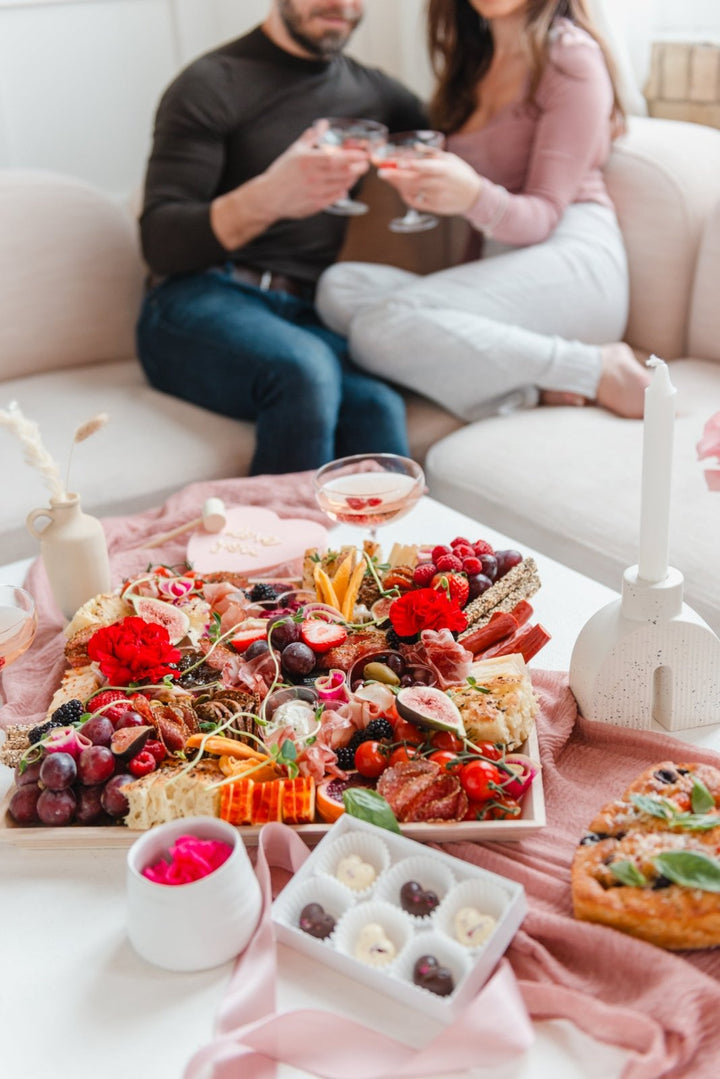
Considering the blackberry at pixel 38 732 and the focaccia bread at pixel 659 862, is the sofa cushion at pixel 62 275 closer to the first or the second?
the blackberry at pixel 38 732

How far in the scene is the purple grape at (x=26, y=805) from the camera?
1.10 metres

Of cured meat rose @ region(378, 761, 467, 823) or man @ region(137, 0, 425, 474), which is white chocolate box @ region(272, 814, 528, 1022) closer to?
cured meat rose @ region(378, 761, 467, 823)

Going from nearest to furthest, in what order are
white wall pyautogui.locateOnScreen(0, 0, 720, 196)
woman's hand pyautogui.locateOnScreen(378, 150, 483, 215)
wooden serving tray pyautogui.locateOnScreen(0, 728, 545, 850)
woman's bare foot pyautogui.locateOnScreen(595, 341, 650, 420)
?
wooden serving tray pyautogui.locateOnScreen(0, 728, 545, 850)
woman's bare foot pyautogui.locateOnScreen(595, 341, 650, 420)
woman's hand pyautogui.locateOnScreen(378, 150, 483, 215)
white wall pyautogui.locateOnScreen(0, 0, 720, 196)

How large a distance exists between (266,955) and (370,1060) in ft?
0.43

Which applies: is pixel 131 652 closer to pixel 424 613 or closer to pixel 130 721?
pixel 130 721

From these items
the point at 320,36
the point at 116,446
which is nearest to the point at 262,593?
the point at 116,446

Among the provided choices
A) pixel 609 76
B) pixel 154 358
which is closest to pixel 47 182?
pixel 154 358

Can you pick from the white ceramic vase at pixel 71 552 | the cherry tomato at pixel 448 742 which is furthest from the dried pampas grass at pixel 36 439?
the cherry tomato at pixel 448 742

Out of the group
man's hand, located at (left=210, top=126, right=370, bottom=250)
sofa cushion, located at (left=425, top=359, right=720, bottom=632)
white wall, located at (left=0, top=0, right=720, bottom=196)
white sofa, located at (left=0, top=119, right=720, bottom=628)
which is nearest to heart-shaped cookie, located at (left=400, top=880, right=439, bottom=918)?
sofa cushion, located at (left=425, top=359, right=720, bottom=632)

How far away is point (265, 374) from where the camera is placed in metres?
2.30

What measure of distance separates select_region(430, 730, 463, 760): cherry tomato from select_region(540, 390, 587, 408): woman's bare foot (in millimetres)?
1343

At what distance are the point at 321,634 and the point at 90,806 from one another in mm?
327

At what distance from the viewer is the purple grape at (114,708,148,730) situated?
3.66 feet

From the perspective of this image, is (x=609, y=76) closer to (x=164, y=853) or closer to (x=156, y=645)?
(x=156, y=645)
